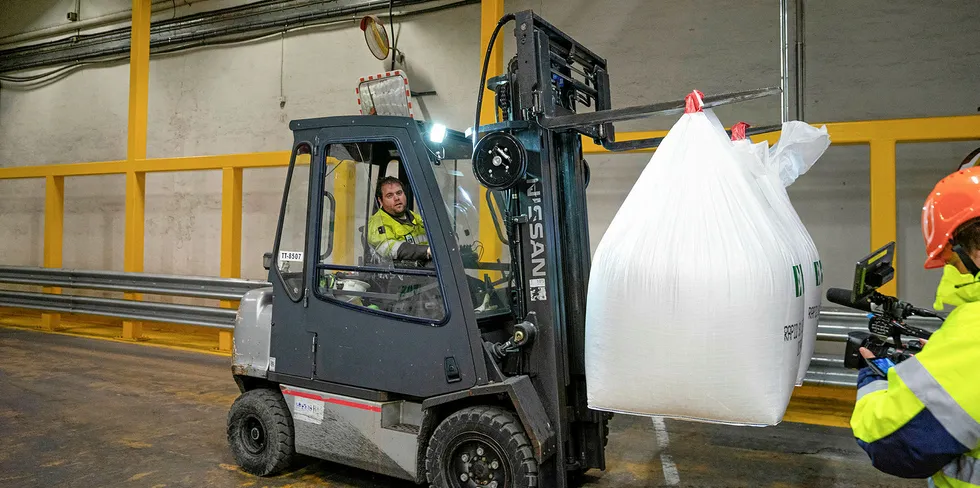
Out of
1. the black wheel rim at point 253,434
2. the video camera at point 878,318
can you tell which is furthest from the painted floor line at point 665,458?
the black wheel rim at point 253,434

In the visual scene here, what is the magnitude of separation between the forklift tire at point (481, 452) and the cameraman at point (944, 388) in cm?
147

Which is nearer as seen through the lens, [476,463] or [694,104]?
[694,104]

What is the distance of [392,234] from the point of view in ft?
10.7

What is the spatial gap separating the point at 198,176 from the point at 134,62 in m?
1.60

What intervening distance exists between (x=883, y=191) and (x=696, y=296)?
339cm

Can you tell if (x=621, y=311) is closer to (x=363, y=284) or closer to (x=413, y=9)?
(x=363, y=284)

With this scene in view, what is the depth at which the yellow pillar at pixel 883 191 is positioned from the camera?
4672 millimetres

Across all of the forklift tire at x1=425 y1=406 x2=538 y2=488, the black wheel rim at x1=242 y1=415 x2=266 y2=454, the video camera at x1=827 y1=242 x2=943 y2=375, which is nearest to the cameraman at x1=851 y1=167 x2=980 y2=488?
the video camera at x1=827 y1=242 x2=943 y2=375

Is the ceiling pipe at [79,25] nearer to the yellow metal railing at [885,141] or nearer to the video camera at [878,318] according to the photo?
the yellow metal railing at [885,141]

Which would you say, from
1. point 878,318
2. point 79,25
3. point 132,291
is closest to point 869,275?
point 878,318

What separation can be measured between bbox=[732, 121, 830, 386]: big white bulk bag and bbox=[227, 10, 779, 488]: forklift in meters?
0.40

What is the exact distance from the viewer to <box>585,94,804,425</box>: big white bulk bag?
6.98ft

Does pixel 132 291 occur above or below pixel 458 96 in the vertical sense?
below

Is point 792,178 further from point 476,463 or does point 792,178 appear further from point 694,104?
point 476,463
